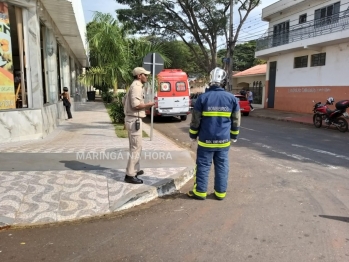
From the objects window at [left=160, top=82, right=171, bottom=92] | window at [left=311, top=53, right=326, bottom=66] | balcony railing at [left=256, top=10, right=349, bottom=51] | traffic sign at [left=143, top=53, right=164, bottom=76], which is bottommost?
window at [left=160, top=82, right=171, bottom=92]

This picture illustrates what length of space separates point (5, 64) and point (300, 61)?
59.7 feet

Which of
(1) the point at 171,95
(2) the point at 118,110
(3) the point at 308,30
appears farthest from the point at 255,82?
(2) the point at 118,110

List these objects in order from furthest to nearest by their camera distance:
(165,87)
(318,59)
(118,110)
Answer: (318,59)
(165,87)
(118,110)

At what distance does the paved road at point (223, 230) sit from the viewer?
9.69 ft

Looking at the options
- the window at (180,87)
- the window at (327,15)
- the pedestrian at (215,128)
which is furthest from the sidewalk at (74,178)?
the window at (327,15)

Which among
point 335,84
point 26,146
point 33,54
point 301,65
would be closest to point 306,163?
point 26,146

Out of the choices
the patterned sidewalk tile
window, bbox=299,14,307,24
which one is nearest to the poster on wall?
the patterned sidewalk tile

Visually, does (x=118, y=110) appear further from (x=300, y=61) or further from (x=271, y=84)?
(x=271, y=84)

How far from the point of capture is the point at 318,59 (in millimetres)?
18656

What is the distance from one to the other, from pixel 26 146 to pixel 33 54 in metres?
2.60

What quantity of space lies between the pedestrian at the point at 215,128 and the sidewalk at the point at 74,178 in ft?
2.78

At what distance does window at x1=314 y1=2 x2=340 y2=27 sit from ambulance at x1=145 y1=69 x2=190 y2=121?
9203mm

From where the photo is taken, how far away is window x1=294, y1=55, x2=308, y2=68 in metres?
19.7

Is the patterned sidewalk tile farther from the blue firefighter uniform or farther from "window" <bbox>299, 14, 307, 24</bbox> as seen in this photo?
"window" <bbox>299, 14, 307, 24</bbox>
